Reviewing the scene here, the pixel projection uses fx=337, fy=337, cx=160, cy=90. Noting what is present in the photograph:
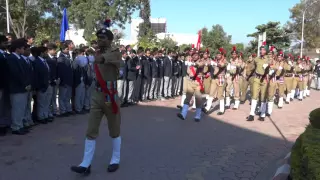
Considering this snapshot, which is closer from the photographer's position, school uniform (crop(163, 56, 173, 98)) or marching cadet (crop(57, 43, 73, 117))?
marching cadet (crop(57, 43, 73, 117))

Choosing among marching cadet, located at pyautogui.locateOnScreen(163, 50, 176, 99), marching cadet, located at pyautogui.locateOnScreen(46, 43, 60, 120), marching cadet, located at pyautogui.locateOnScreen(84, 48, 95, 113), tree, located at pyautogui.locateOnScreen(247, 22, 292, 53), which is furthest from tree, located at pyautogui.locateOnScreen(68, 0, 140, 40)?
marching cadet, located at pyautogui.locateOnScreen(46, 43, 60, 120)

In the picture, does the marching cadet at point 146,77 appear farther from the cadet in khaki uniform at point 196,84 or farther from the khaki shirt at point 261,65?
the khaki shirt at point 261,65

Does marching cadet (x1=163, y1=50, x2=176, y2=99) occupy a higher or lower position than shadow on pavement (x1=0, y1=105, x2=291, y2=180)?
higher

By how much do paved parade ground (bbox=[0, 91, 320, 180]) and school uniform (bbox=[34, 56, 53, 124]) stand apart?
0.33 meters

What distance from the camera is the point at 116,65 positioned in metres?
5.07

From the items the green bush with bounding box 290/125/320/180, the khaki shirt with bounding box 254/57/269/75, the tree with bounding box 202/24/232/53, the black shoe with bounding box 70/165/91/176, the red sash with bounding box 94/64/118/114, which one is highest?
the tree with bounding box 202/24/232/53

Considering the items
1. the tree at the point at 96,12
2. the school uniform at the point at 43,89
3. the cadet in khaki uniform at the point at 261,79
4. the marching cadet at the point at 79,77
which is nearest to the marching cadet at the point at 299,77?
the cadet in khaki uniform at the point at 261,79

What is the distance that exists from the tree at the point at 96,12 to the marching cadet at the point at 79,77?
772 inches

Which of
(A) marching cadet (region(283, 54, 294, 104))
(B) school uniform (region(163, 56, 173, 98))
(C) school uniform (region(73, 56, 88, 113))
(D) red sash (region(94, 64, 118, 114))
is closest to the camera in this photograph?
(D) red sash (region(94, 64, 118, 114))

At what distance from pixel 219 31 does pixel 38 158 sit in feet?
143

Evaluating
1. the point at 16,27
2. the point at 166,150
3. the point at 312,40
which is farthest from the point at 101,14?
the point at 312,40

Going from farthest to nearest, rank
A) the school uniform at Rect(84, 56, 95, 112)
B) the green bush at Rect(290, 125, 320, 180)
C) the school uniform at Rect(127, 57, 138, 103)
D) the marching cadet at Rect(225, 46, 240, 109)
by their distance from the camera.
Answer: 1. the marching cadet at Rect(225, 46, 240, 109)
2. the school uniform at Rect(127, 57, 138, 103)
3. the school uniform at Rect(84, 56, 95, 112)
4. the green bush at Rect(290, 125, 320, 180)

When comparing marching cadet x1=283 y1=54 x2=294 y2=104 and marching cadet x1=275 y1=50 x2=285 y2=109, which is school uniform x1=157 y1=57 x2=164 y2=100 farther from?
marching cadet x1=283 y1=54 x2=294 y2=104

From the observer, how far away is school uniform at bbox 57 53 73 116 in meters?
8.66
